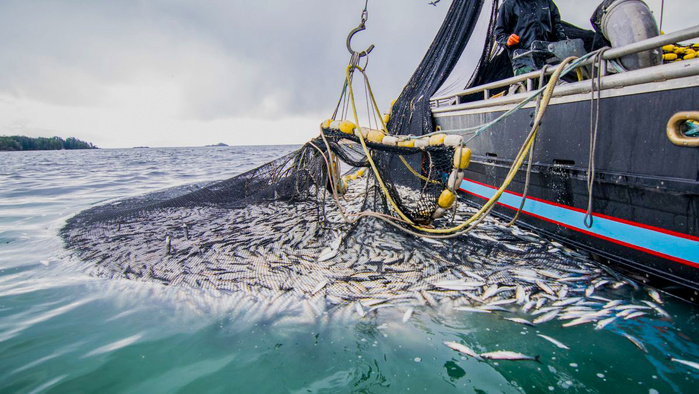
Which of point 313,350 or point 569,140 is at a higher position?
point 569,140

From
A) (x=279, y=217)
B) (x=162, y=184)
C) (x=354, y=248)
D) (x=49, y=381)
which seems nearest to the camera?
(x=49, y=381)

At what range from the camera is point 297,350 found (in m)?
2.75

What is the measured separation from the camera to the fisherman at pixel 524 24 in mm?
6121

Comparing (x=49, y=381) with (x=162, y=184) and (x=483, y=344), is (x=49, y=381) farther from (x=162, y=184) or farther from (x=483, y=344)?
(x=162, y=184)

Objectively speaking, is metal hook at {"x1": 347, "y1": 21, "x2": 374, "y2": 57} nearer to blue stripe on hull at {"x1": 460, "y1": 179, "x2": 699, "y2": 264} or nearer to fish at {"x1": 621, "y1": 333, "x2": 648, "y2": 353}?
blue stripe on hull at {"x1": 460, "y1": 179, "x2": 699, "y2": 264}

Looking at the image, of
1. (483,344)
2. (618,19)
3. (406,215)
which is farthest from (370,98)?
(483,344)

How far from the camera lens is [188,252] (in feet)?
15.8

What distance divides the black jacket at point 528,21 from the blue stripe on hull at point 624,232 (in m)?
3.12

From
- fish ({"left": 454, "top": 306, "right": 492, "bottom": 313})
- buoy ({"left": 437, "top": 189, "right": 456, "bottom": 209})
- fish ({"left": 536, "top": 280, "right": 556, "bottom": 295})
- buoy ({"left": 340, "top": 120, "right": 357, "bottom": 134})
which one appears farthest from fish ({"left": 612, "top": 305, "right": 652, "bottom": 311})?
buoy ({"left": 340, "top": 120, "right": 357, "bottom": 134})

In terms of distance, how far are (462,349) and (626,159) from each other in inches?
112

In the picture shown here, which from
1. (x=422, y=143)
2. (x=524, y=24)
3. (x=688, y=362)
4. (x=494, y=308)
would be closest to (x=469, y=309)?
(x=494, y=308)

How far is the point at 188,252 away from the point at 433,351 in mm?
3709

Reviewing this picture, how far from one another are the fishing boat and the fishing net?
17.2 inches

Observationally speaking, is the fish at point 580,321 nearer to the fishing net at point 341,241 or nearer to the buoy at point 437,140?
the fishing net at point 341,241
